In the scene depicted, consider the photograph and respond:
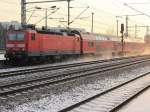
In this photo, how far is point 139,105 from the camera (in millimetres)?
11922

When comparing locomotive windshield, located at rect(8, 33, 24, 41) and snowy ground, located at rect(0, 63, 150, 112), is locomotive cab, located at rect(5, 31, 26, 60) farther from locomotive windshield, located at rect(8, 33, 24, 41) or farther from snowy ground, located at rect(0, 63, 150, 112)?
snowy ground, located at rect(0, 63, 150, 112)

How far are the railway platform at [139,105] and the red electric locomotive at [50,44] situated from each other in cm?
1956

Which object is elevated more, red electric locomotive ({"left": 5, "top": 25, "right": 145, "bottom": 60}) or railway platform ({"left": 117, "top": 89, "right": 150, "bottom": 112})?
red electric locomotive ({"left": 5, "top": 25, "right": 145, "bottom": 60})

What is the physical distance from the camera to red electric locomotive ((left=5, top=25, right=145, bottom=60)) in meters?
32.8

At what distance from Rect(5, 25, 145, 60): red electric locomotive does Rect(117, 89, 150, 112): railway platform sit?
1956cm

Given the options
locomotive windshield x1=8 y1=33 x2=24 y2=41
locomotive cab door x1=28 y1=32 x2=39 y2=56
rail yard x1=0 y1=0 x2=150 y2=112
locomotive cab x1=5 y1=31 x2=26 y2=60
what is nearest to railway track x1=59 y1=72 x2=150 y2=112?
rail yard x1=0 y1=0 x2=150 y2=112

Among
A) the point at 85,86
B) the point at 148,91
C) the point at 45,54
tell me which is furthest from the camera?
the point at 45,54

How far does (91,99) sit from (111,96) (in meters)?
1.28

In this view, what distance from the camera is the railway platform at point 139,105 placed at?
36.8 feet

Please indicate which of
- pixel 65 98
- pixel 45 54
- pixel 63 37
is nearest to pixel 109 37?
pixel 63 37

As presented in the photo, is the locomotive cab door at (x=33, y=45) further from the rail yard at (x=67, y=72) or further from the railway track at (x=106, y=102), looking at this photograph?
the railway track at (x=106, y=102)

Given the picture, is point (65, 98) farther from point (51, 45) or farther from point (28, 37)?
point (51, 45)

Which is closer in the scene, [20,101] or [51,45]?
[20,101]

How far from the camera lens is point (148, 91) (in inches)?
611
